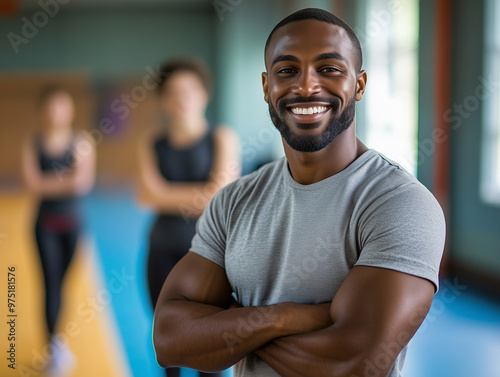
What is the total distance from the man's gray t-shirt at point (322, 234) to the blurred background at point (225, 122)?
214 centimetres

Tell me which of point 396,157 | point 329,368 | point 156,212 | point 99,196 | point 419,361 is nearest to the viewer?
point 329,368

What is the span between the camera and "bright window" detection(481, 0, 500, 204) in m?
5.34

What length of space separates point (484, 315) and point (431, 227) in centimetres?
397

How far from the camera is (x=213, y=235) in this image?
1337mm

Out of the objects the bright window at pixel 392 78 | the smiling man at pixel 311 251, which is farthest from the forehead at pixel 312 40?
the bright window at pixel 392 78

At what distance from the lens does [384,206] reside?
1119mm

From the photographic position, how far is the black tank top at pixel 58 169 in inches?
143

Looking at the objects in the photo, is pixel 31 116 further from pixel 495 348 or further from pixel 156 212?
pixel 495 348

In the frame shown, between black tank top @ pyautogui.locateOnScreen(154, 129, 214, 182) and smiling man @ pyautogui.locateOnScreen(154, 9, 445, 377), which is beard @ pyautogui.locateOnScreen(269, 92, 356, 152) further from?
black tank top @ pyautogui.locateOnScreen(154, 129, 214, 182)

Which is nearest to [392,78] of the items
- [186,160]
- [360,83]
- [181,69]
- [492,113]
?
[492,113]

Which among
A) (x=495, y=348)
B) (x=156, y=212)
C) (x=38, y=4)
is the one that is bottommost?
(x=495, y=348)

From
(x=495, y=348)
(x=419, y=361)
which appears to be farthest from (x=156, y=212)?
(x=495, y=348)

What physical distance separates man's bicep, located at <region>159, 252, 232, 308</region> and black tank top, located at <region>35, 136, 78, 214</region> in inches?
98.5

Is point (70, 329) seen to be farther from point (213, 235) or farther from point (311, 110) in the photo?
point (311, 110)
